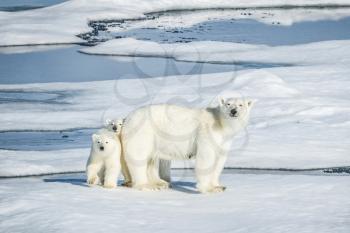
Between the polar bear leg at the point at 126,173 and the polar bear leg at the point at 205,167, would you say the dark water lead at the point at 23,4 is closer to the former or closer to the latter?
the polar bear leg at the point at 126,173

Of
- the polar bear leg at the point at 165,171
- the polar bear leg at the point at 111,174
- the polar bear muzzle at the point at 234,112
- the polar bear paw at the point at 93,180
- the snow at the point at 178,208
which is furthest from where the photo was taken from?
the polar bear leg at the point at 165,171

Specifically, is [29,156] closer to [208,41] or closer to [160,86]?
[160,86]

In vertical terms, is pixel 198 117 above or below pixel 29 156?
above

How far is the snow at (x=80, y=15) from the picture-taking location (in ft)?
79.4

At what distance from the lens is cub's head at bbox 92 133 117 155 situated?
7059 millimetres

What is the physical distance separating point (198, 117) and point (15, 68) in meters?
13.2

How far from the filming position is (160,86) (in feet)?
52.7

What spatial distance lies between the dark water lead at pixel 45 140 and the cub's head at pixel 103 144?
12.9 ft

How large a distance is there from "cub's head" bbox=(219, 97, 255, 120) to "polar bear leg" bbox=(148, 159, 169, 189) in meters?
0.80

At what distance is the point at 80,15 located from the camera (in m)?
27.8

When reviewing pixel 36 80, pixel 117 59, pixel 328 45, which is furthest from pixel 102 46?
pixel 328 45

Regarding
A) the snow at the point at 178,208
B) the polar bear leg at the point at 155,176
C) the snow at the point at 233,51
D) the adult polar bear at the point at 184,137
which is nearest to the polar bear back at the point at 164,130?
the adult polar bear at the point at 184,137

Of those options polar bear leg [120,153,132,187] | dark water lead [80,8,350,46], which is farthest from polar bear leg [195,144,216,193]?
dark water lead [80,8,350,46]

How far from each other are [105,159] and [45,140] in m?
4.71
